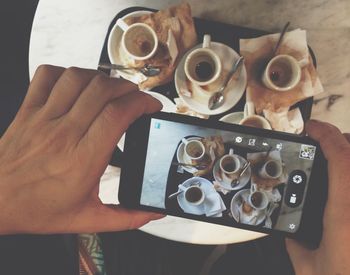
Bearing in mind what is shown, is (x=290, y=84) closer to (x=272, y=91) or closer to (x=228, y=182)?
(x=272, y=91)

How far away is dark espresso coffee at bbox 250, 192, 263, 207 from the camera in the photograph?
0.79 m

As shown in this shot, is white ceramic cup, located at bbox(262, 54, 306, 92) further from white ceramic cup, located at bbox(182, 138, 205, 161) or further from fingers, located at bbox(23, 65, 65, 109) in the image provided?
fingers, located at bbox(23, 65, 65, 109)

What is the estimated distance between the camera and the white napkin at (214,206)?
2.64 feet

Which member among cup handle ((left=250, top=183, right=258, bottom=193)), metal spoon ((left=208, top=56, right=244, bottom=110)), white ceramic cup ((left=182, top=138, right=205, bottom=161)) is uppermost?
metal spoon ((left=208, top=56, right=244, bottom=110))

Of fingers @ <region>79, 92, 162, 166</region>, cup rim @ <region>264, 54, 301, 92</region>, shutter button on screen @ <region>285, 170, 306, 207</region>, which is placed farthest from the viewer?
cup rim @ <region>264, 54, 301, 92</region>

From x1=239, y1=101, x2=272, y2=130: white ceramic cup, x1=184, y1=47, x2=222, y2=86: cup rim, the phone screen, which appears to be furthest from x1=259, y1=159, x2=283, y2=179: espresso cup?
x1=184, y1=47, x2=222, y2=86: cup rim

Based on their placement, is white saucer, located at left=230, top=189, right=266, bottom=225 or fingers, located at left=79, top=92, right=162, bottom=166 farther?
white saucer, located at left=230, top=189, right=266, bottom=225

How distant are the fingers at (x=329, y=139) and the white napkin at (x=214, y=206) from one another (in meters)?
0.21

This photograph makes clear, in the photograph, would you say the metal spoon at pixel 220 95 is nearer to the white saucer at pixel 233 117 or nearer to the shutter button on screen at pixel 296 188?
the white saucer at pixel 233 117

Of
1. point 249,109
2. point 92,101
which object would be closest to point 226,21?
point 249,109

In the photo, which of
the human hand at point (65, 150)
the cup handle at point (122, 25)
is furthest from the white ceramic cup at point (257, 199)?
the cup handle at point (122, 25)

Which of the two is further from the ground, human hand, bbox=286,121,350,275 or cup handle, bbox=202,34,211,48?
cup handle, bbox=202,34,211,48

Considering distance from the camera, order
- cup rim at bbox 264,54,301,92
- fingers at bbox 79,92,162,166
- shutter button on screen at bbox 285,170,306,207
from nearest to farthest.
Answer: fingers at bbox 79,92,162,166
shutter button on screen at bbox 285,170,306,207
cup rim at bbox 264,54,301,92

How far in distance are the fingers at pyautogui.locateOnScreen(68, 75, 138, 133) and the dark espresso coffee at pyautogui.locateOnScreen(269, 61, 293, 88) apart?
0.39 meters
